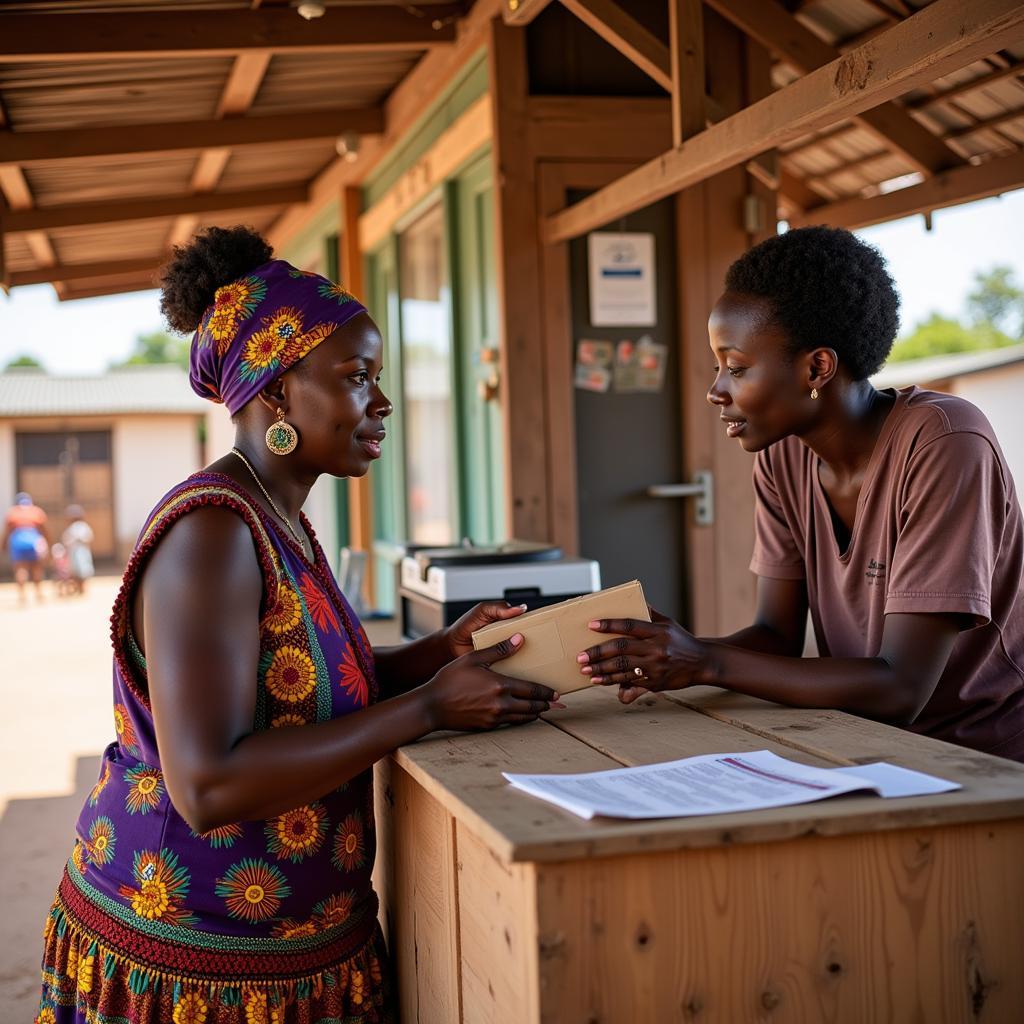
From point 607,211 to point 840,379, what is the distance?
2191 millimetres

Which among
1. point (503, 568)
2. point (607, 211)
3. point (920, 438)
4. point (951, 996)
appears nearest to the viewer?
point (951, 996)

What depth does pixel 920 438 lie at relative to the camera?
2.00 metres

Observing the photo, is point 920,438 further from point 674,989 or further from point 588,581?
point 588,581

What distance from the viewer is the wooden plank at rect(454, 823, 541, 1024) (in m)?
1.29

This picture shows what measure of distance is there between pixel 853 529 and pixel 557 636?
0.65 meters

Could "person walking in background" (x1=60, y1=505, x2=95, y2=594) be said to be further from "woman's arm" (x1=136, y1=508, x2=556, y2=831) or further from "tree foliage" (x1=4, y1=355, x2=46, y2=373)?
"tree foliage" (x1=4, y1=355, x2=46, y2=373)

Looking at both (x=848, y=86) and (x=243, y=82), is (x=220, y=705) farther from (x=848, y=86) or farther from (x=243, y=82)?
(x=243, y=82)

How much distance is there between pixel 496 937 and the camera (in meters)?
1.44

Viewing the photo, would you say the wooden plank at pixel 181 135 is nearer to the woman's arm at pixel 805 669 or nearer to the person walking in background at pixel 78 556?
the woman's arm at pixel 805 669

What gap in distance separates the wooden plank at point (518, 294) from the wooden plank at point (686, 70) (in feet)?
4.26

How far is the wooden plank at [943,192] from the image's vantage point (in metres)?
4.73

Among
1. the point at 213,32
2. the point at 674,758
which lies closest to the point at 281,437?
the point at 674,758

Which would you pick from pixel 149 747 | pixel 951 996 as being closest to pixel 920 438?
pixel 951 996

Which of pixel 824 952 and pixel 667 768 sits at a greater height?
pixel 667 768
